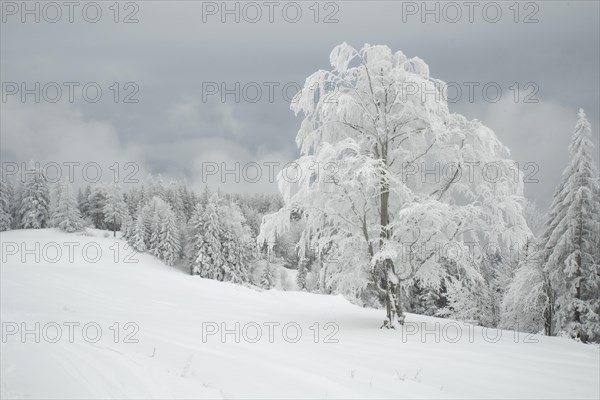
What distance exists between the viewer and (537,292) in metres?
19.6

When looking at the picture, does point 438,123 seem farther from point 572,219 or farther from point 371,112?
point 572,219

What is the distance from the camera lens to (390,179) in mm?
10219

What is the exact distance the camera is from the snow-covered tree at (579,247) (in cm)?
1828


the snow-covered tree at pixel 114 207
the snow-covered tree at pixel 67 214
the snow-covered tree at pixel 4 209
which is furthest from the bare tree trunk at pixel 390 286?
the snow-covered tree at pixel 114 207

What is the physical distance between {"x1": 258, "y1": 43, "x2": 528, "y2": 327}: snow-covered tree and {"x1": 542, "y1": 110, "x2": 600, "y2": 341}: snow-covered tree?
11.2 meters

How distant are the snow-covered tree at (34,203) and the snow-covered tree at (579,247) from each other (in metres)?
68.9

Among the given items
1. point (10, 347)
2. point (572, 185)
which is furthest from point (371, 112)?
point (572, 185)

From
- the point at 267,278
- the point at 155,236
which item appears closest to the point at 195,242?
the point at 155,236

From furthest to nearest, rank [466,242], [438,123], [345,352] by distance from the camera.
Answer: [466,242], [438,123], [345,352]

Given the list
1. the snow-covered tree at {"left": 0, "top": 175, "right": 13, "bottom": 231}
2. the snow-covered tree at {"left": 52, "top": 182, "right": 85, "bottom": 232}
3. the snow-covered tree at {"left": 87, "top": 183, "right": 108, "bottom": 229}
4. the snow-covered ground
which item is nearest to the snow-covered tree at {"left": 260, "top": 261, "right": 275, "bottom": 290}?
the snow-covered tree at {"left": 52, "top": 182, "right": 85, "bottom": 232}

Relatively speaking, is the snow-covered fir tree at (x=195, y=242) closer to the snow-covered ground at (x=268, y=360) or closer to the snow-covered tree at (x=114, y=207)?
the snow-covered tree at (x=114, y=207)

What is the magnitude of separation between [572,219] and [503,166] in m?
12.0

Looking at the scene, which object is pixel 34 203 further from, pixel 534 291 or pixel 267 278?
pixel 534 291

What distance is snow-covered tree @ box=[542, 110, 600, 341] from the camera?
18281mm
